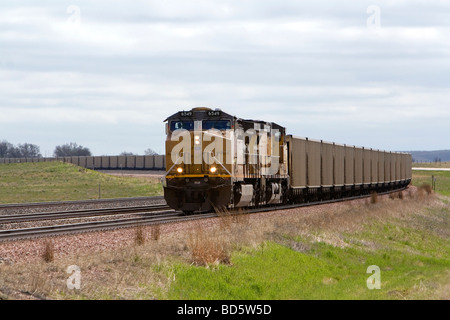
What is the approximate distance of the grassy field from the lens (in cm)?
1173

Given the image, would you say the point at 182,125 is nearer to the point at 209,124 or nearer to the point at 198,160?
the point at 209,124

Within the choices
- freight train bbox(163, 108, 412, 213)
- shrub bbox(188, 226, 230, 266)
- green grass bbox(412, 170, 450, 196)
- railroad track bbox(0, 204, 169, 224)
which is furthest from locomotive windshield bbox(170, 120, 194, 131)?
green grass bbox(412, 170, 450, 196)

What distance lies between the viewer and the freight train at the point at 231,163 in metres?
24.9

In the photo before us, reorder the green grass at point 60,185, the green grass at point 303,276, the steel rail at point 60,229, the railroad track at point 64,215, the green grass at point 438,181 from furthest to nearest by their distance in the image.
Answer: the green grass at point 438,181, the green grass at point 60,185, the railroad track at point 64,215, the steel rail at point 60,229, the green grass at point 303,276

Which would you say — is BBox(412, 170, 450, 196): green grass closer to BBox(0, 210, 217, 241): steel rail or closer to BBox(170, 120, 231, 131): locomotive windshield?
BBox(170, 120, 231, 131): locomotive windshield

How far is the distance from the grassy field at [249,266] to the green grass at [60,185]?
23.6 metres

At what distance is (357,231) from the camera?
81.5ft

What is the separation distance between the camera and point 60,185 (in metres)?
59.2

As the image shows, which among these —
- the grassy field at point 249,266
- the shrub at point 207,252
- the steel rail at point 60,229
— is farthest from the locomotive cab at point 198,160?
the shrub at point 207,252

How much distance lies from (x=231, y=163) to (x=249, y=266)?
1002 centimetres

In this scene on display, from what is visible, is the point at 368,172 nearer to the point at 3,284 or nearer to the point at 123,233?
the point at 123,233

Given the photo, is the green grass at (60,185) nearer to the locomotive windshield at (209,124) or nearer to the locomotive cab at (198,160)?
the locomotive cab at (198,160)

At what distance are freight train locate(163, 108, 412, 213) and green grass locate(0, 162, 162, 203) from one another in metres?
14.1
